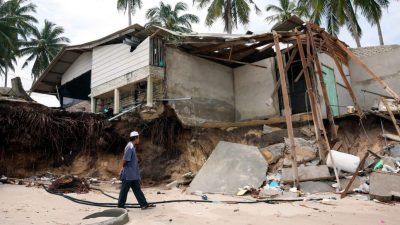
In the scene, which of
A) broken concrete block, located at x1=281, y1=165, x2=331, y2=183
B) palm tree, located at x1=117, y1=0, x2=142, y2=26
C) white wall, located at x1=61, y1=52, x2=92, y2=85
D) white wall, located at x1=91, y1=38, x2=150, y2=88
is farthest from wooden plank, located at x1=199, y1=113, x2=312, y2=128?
palm tree, located at x1=117, y1=0, x2=142, y2=26

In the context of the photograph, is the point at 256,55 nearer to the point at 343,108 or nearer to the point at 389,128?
the point at 343,108

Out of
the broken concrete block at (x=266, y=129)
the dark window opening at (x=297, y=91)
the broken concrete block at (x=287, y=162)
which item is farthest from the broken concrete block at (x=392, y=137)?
the broken concrete block at (x=266, y=129)

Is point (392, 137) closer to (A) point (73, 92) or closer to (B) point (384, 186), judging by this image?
(B) point (384, 186)

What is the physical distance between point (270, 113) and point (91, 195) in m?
7.55

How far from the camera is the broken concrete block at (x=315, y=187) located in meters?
8.55

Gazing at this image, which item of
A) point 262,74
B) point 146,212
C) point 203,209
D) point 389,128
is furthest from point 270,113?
point 146,212

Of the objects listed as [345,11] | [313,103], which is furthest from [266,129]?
[345,11]

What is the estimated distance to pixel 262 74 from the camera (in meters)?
13.8

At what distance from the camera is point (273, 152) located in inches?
434

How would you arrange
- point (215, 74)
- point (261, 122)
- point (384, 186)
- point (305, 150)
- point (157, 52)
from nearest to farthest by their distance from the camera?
point (384, 186) < point (305, 150) < point (261, 122) < point (157, 52) < point (215, 74)

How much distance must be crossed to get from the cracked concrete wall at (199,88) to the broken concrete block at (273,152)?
306cm

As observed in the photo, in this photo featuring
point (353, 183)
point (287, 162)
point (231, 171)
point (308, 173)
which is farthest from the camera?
point (287, 162)

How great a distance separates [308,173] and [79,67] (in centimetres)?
1228

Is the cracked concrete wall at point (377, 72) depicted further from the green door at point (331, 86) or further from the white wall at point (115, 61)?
the white wall at point (115, 61)
